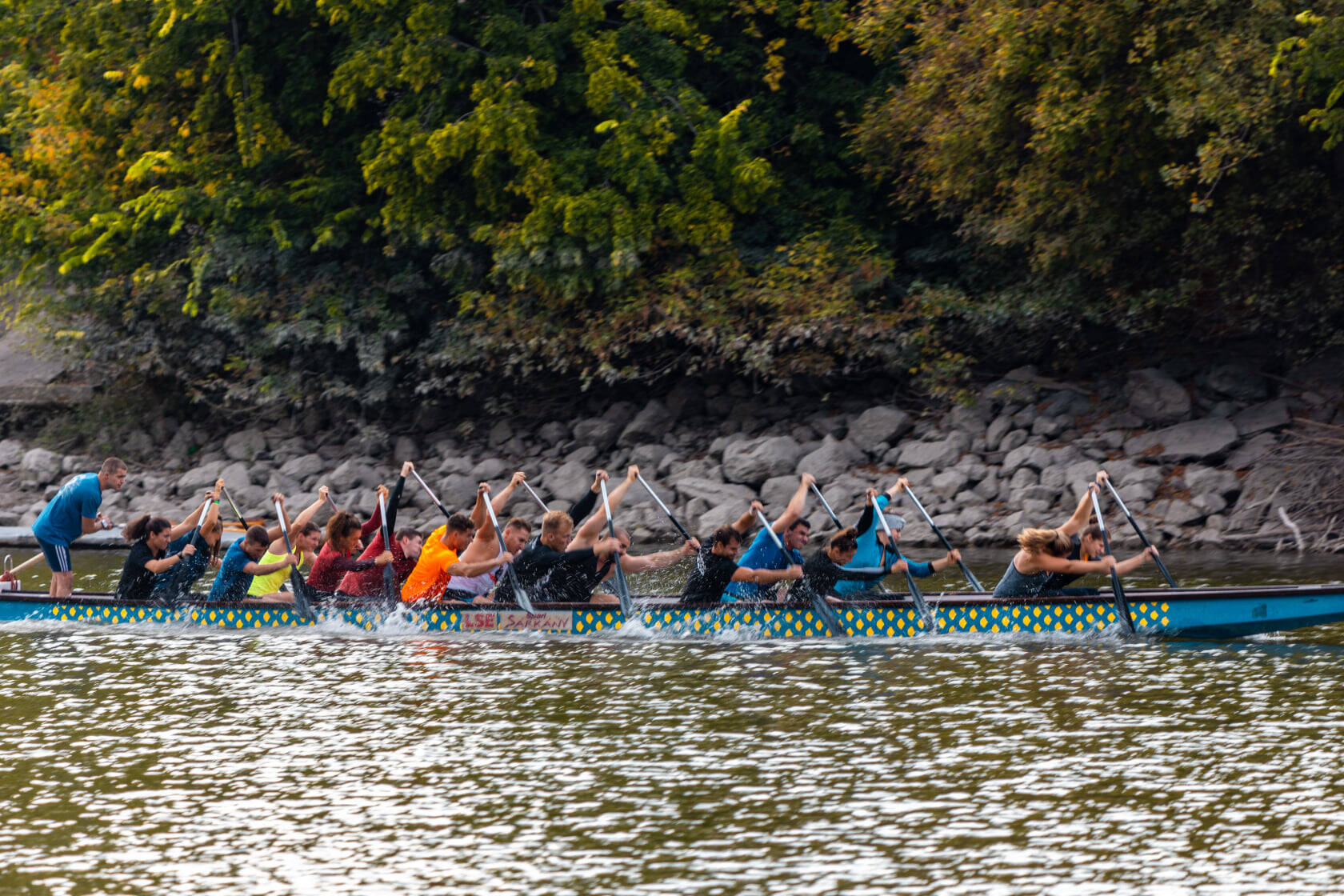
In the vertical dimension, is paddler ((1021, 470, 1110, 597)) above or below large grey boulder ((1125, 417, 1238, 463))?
below

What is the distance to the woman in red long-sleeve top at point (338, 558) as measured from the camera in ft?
54.9

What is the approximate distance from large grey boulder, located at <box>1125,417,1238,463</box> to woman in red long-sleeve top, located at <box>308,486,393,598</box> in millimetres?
12269

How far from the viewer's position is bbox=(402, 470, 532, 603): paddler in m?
16.4

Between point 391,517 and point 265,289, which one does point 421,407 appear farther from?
point 391,517

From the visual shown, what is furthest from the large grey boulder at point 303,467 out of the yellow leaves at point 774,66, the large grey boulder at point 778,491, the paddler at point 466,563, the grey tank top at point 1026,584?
the grey tank top at point 1026,584

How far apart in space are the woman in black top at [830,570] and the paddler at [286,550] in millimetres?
5193

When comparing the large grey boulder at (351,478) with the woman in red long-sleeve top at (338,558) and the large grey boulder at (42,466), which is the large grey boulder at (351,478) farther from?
the woman in red long-sleeve top at (338,558)

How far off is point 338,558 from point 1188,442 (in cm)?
1313

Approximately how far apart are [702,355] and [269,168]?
29.3 feet

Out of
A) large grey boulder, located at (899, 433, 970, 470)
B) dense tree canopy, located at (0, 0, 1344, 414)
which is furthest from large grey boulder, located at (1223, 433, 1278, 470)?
large grey boulder, located at (899, 433, 970, 470)

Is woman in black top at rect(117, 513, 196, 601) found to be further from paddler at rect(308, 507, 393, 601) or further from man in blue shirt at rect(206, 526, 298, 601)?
paddler at rect(308, 507, 393, 601)

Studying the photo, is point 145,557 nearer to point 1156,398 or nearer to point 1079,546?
point 1079,546

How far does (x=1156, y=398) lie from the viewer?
25078 millimetres

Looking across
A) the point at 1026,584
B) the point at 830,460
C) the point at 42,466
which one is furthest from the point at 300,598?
the point at 42,466
